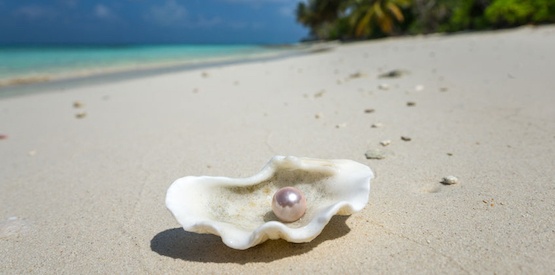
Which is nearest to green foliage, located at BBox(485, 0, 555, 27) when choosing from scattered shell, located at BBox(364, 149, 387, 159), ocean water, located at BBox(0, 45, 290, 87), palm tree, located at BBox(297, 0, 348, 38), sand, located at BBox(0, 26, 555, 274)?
ocean water, located at BBox(0, 45, 290, 87)

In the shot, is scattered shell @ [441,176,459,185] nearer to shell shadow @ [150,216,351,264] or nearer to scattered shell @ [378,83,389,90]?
shell shadow @ [150,216,351,264]

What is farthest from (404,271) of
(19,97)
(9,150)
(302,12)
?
(302,12)

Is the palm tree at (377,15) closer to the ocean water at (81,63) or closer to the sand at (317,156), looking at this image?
the ocean water at (81,63)

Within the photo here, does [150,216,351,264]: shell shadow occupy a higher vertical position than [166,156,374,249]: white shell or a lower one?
lower

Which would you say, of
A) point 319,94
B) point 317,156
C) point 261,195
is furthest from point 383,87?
point 261,195

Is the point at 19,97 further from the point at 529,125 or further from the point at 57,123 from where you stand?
the point at 529,125

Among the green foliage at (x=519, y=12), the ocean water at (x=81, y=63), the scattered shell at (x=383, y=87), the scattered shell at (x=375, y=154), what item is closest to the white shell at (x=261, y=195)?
the scattered shell at (x=375, y=154)
